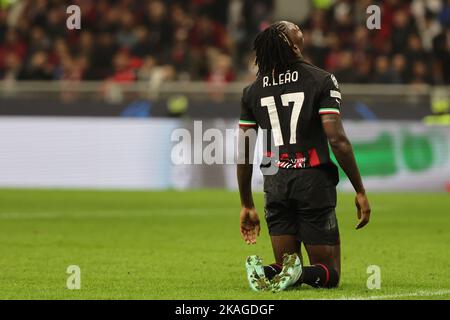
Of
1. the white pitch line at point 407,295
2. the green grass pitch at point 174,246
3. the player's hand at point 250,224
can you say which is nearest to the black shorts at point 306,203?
the player's hand at point 250,224

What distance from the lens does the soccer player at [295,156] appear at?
337 inches

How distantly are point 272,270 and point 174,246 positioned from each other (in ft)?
13.7

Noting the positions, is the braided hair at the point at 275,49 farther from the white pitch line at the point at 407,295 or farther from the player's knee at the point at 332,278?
the white pitch line at the point at 407,295

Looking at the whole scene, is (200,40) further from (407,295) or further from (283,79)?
(407,295)

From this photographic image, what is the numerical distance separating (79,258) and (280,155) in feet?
10.9

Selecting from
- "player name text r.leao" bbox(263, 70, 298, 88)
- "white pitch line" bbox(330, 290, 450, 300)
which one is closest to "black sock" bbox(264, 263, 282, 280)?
"white pitch line" bbox(330, 290, 450, 300)

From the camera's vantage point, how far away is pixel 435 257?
11.4m

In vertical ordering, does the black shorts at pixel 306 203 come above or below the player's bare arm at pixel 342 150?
below

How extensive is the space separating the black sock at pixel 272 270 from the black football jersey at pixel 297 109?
0.75m

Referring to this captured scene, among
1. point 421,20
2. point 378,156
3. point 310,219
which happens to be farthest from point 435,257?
point 421,20

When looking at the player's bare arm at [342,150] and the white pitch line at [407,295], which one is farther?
the player's bare arm at [342,150]

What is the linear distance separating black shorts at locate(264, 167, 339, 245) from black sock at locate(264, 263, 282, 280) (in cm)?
28

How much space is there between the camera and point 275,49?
28.5ft
